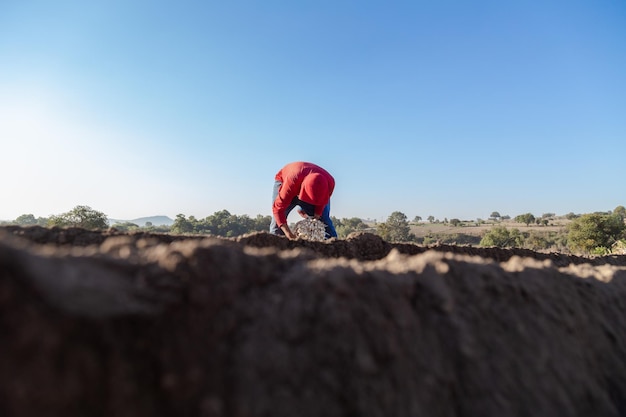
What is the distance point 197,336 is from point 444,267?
47.6 inches

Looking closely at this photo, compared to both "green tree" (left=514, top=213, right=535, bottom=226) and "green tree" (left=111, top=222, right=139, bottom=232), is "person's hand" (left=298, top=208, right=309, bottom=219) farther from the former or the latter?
"green tree" (left=514, top=213, right=535, bottom=226)

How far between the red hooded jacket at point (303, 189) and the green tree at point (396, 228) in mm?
42030

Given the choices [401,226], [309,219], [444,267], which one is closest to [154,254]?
[444,267]

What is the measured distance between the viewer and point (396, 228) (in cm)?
5894

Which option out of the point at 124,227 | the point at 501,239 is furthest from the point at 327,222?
the point at 501,239

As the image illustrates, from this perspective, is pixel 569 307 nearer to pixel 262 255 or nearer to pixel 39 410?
pixel 262 255

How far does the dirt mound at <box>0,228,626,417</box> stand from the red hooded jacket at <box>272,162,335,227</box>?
5.18 metres

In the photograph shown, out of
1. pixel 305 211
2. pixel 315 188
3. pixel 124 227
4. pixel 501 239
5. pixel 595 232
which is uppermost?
pixel 315 188

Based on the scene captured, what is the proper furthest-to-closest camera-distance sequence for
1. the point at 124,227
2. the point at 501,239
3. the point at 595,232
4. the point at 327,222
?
1. the point at 501,239
2. the point at 595,232
3. the point at 124,227
4. the point at 327,222

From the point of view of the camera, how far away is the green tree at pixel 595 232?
28.5m

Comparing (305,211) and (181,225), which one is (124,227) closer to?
(181,225)

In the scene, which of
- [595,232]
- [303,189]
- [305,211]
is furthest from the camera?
[595,232]

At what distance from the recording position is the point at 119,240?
1435 mm

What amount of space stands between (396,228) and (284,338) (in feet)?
196
